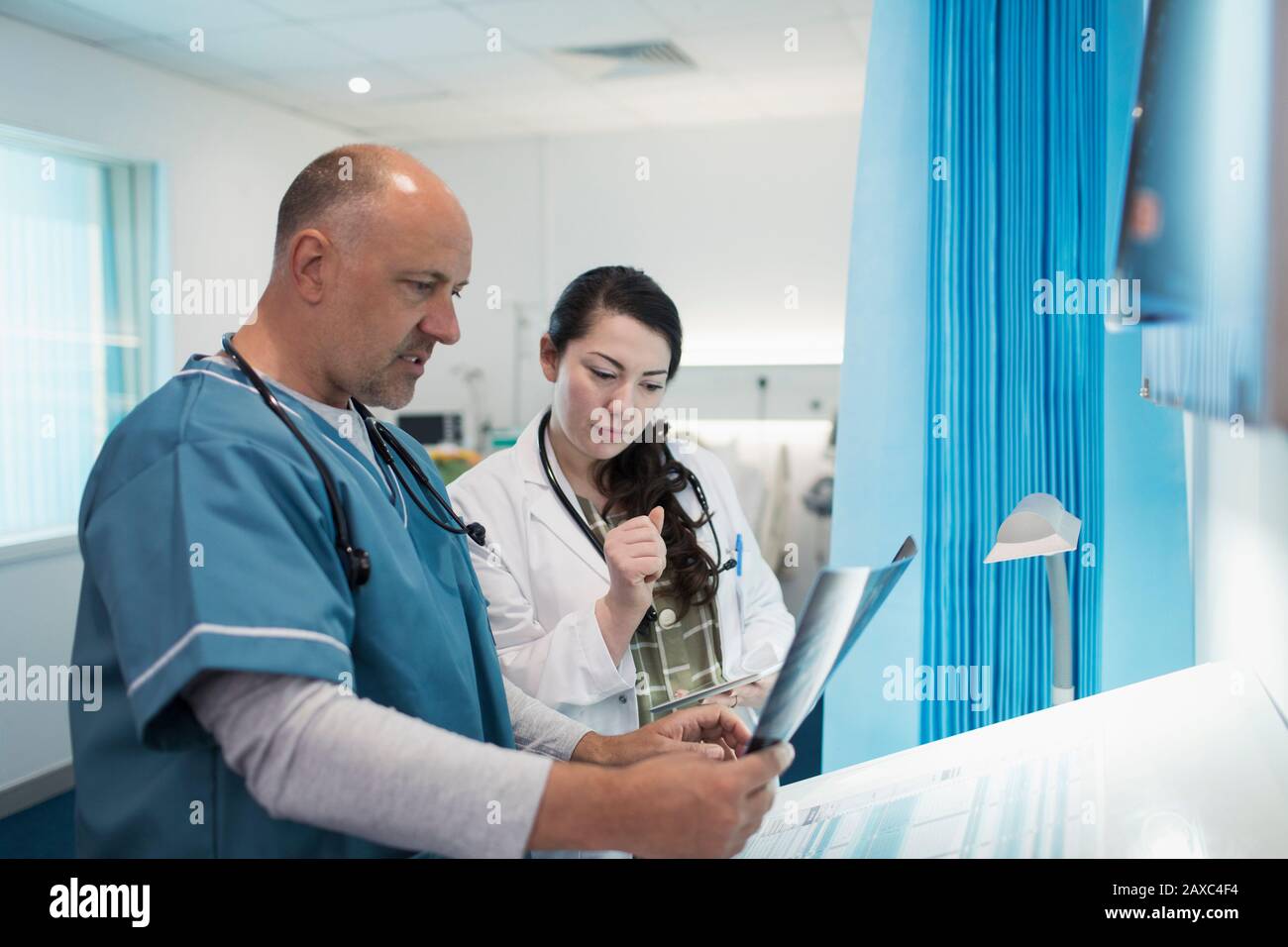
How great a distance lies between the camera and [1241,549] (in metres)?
1.16

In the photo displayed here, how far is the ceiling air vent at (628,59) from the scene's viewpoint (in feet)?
12.2

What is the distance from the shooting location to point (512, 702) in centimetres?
124

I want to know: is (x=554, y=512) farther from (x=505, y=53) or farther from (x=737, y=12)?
(x=505, y=53)

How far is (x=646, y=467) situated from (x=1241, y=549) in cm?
92

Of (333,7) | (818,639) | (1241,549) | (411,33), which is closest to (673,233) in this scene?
(411,33)

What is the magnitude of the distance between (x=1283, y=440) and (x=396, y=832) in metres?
0.85

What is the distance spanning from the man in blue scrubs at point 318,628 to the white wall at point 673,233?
4132mm

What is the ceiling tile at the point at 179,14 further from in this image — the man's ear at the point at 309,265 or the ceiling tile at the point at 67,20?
the man's ear at the point at 309,265

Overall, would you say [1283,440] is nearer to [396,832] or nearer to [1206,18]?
[1206,18]

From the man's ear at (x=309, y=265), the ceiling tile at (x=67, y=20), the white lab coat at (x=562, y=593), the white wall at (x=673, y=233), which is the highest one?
the ceiling tile at (x=67, y=20)

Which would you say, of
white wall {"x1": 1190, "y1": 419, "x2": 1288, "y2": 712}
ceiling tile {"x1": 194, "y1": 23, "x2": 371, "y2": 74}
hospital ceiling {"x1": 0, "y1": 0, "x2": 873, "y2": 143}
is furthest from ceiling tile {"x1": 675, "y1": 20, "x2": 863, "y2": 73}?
white wall {"x1": 1190, "y1": 419, "x2": 1288, "y2": 712}

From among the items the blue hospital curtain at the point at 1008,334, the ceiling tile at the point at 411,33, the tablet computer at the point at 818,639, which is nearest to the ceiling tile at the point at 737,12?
the ceiling tile at the point at 411,33

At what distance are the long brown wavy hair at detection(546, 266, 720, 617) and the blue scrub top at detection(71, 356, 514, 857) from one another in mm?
667
